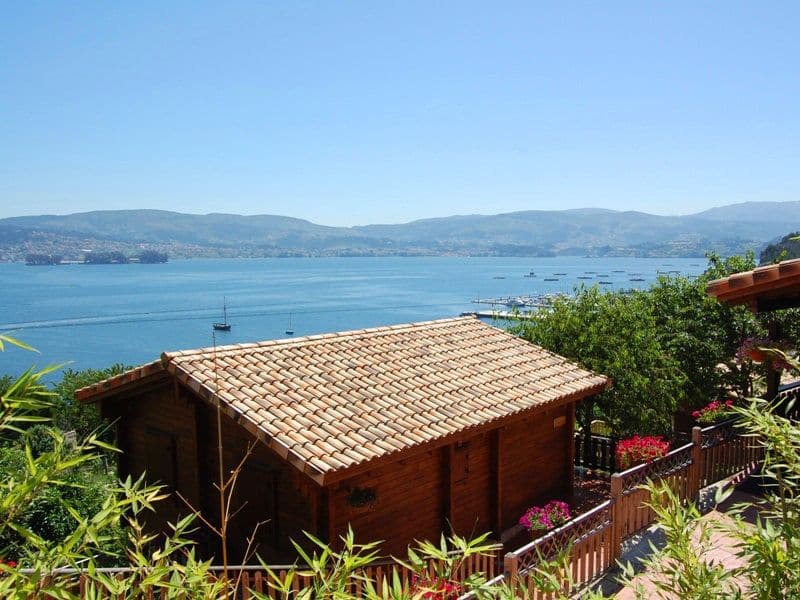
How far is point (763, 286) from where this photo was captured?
884 centimetres

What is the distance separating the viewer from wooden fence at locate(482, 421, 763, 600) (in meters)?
8.24

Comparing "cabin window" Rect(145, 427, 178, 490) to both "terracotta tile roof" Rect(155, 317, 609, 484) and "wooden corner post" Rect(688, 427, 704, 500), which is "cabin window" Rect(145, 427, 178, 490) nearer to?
"terracotta tile roof" Rect(155, 317, 609, 484)

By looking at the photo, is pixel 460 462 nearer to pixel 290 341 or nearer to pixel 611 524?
pixel 611 524

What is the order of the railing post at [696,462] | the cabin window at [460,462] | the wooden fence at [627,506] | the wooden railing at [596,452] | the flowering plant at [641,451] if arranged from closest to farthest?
the wooden fence at [627,506], the cabin window at [460,462], the railing post at [696,462], the flowering plant at [641,451], the wooden railing at [596,452]

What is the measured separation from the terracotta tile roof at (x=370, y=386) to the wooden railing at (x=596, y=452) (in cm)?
275

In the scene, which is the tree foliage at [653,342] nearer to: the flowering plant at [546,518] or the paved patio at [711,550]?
the paved patio at [711,550]

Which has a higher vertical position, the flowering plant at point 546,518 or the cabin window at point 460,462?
the cabin window at point 460,462

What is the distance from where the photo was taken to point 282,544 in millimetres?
9297

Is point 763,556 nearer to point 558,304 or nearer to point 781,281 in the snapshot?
point 781,281

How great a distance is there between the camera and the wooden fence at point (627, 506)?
8242 mm

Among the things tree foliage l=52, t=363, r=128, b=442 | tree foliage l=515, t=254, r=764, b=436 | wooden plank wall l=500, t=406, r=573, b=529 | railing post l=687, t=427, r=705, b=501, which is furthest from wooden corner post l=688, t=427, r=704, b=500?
tree foliage l=52, t=363, r=128, b=442

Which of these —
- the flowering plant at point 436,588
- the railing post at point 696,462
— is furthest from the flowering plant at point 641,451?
the flowering plant at point 436,588

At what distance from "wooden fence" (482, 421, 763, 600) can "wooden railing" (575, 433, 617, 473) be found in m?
3.23

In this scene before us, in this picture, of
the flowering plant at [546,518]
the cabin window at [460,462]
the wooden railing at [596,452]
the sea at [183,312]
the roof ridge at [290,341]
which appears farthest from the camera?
the sea at [183,312]
